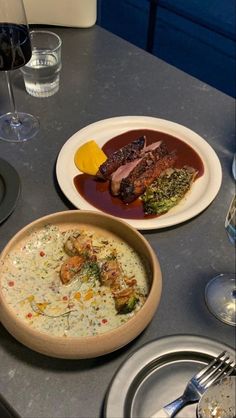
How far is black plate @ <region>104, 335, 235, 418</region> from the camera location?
0.60 meters

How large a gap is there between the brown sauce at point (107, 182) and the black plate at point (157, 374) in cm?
25

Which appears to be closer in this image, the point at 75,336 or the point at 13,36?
the point at 75,336

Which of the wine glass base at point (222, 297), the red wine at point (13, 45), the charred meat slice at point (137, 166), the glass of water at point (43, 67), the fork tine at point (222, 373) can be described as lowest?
the wine glass base at point (222, 297)

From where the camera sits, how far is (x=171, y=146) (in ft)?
3.15

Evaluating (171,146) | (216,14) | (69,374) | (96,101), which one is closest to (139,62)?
(96,101)

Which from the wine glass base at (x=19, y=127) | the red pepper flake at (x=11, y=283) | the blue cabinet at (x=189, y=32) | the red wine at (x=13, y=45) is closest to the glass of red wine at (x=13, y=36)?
the red wine at (x=13, y=45)

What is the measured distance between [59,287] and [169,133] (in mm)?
419

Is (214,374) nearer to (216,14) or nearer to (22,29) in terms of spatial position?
(22,29)

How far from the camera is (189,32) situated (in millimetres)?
2641

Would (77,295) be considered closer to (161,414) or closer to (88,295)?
(88,295)

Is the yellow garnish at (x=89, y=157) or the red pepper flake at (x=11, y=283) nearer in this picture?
the red pepper flake at (x=11, y=283)

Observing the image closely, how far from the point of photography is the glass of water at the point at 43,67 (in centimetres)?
106

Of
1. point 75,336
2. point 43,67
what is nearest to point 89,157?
point 43,67

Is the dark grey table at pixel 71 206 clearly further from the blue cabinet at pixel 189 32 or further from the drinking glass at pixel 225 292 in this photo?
the blue cabinet at pixel 189 32
